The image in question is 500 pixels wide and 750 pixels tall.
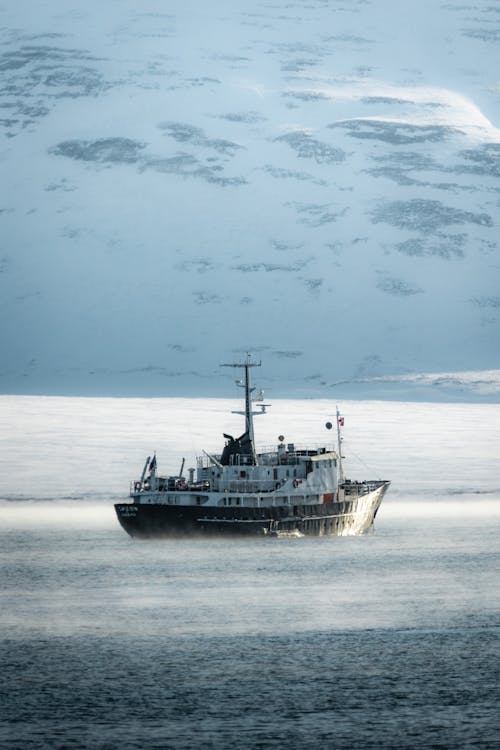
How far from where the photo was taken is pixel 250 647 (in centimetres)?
6612

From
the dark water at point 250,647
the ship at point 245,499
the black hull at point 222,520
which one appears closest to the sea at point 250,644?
the dark water at point 250,647

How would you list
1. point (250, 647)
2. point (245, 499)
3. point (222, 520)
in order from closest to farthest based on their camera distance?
point (250, 647)
point (222, 520)
point (245, 499)

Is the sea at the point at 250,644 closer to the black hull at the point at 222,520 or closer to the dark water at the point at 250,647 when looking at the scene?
the dark water at the point at 250,647

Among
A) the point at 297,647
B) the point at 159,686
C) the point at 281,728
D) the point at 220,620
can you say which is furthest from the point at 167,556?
the point at 281,728

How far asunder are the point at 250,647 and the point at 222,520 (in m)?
42.5

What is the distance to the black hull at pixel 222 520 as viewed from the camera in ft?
356

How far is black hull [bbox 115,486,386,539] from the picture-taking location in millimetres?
108562

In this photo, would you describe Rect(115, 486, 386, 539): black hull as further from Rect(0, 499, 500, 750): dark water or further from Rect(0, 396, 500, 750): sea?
Rect(0, 499, 500, 750): dark water

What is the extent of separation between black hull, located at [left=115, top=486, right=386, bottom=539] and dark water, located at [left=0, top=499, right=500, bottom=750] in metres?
2.01

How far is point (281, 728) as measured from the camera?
52000 mm

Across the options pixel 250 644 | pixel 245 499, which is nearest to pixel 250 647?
pixel 250 644

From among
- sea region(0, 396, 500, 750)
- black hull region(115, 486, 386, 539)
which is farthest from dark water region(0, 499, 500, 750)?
black hull region(115, 486, 386, 539)

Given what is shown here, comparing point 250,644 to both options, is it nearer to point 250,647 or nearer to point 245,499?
point 250,647

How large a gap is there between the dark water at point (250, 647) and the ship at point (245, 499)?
2.49 metres
